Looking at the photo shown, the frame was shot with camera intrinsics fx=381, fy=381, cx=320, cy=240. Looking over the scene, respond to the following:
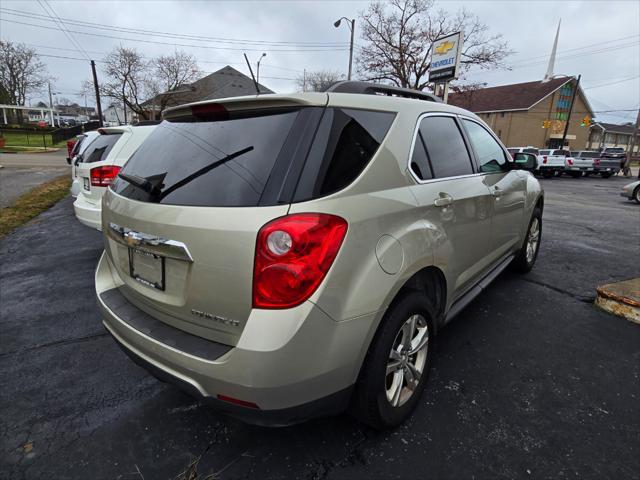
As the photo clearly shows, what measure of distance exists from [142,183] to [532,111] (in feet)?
178

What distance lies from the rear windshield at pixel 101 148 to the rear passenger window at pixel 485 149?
4592mm

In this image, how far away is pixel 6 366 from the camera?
2.75m

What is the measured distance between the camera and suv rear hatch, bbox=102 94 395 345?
158 cm

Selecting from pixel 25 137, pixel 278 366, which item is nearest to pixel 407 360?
pixel 278 366

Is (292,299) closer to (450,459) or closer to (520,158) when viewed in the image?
(450,459)

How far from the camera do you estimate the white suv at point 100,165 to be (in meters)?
4.93

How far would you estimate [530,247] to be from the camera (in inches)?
183

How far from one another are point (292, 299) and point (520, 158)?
3.41 meters

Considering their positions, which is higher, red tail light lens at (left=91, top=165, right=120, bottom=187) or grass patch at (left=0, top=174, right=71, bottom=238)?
red tail light lens at (left=91, top=165, right=120, bottom=187)

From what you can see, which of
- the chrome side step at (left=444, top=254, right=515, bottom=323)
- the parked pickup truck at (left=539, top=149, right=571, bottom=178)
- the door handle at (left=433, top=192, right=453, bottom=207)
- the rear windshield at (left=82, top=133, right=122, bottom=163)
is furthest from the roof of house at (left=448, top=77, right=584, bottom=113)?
the door handle at (left=433, top=192, right=453, bottom=207)

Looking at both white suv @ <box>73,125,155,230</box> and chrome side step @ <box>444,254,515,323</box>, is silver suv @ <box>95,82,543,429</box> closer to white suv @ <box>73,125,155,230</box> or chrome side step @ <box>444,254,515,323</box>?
chrome side step @ <box>444,254,515,323</box>

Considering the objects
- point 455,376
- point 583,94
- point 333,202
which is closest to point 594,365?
point 455,376

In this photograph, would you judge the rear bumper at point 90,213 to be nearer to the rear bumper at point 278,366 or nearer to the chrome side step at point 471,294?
the rear bumper at point 278,366

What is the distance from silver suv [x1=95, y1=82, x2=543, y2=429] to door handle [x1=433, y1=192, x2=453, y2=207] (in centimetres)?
2
